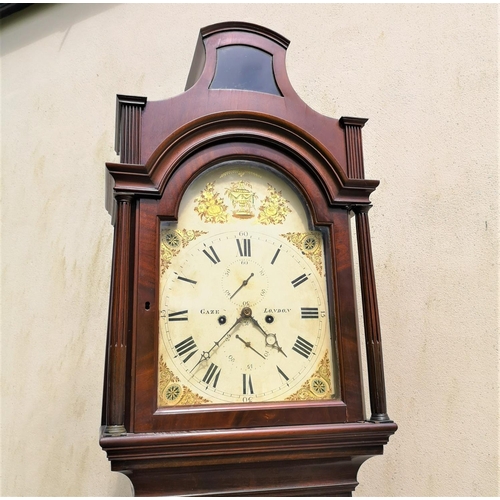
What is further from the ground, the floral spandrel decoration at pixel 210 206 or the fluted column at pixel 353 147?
the fluted column at pixel 353 147

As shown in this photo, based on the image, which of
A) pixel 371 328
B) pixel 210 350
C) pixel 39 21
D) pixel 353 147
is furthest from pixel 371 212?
pixel 39 21

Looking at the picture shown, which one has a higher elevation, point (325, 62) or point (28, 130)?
point (325, 62)

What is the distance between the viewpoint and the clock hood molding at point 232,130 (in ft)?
3.16

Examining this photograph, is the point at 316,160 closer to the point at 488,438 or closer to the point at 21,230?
the point at 488,438

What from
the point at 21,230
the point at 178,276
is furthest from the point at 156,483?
the point at 21,230

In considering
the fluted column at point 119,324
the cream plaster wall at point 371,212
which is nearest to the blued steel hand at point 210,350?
the fluted column at point 119,324

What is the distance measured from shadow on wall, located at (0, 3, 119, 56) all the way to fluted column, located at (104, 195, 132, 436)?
1.20 meters

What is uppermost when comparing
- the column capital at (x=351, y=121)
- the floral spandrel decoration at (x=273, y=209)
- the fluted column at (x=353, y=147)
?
the column capital at (x=351, y=121)

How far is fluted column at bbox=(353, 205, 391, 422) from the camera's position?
3.15 feet

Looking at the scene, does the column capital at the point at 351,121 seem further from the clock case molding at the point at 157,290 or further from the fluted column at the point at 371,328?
the fluted column at the point at 371,328

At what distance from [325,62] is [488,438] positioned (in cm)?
112

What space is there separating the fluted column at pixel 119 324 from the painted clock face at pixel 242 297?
0.06 metres

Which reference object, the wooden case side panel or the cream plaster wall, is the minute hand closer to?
the wooden case side panel

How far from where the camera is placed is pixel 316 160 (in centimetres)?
103
